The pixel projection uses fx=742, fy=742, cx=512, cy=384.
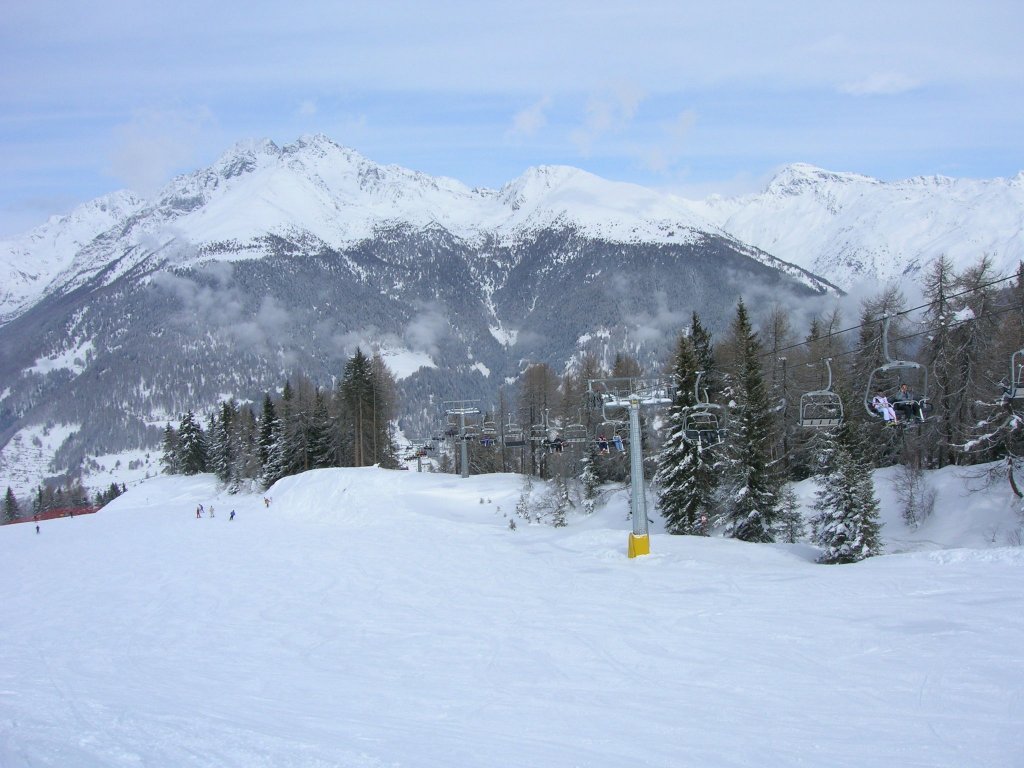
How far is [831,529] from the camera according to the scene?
81.3 feet

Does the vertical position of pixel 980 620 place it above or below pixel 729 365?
below

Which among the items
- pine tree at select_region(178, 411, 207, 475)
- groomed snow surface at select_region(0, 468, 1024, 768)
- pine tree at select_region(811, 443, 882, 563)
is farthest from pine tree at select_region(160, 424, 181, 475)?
pine tree at select_region(811, 443, 882, 563)

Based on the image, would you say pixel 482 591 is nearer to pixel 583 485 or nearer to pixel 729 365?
pixel 729 365

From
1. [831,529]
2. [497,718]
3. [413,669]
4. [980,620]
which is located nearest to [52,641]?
[413,669]

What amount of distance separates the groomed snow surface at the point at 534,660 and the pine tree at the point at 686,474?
238 inches

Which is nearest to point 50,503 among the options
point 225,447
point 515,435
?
point 225,447

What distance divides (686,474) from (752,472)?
3427 millimetres

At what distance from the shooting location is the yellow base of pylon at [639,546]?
26.0 meters

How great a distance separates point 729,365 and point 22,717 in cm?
3409

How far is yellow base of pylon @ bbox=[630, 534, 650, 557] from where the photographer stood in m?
26.0

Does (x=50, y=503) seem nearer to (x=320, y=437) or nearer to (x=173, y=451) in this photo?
(x=173, y=451)

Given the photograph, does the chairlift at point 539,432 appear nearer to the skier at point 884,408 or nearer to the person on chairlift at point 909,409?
the skier at point 884,408

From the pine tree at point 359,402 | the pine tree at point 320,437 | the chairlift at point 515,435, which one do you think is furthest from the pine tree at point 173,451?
the chairlift at point 515,435

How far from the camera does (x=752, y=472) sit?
107 feet
